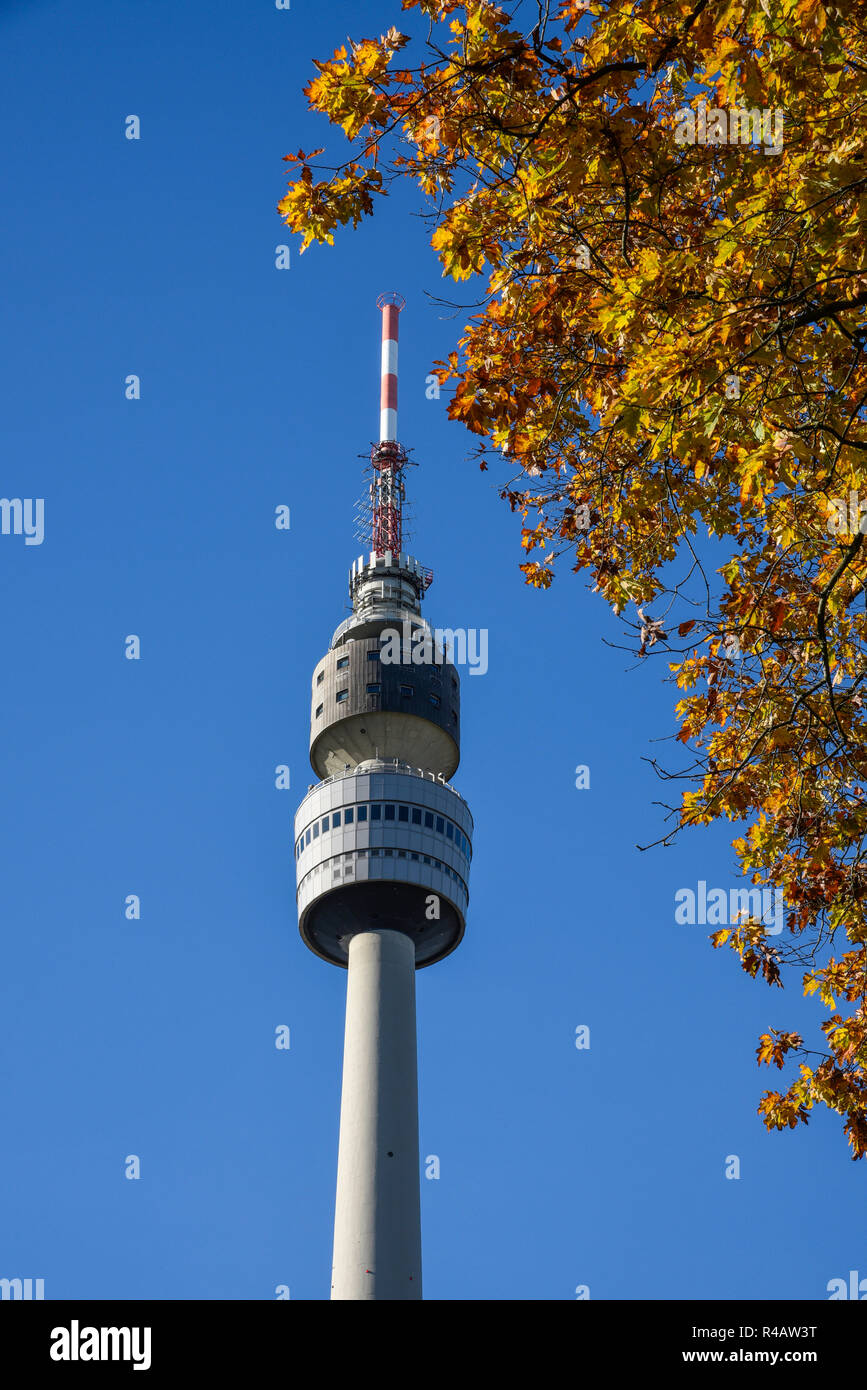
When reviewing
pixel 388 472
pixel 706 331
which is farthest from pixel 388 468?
pixel 706 331

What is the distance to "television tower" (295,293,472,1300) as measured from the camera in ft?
252

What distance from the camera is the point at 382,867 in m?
85.6

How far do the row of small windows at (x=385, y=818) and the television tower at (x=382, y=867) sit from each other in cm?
8

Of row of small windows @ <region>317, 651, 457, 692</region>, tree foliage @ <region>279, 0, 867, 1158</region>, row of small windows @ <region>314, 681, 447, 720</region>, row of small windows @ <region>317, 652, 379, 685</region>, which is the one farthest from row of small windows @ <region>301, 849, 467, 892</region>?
tree foliage @ <region>279, 0, 867, 1158</region>

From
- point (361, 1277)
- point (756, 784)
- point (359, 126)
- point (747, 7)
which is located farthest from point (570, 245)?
point (361, 1277)

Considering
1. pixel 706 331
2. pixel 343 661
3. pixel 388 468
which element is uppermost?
pixel 388 468

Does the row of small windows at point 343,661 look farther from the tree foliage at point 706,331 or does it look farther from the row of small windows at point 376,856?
the tree foliage at point 706,331

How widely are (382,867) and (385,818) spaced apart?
9.99 ft

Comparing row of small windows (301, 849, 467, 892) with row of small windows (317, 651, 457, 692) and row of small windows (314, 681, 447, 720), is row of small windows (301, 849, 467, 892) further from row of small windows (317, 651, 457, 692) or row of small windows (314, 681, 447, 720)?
row of small windows (317, 651, 457, 692)

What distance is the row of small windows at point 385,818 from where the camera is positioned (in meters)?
87.2

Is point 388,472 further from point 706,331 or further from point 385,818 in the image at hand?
point 706,331

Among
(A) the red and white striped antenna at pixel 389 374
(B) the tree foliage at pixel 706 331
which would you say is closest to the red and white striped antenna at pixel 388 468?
(A) the red and white striped antenna at pixel 389 374
